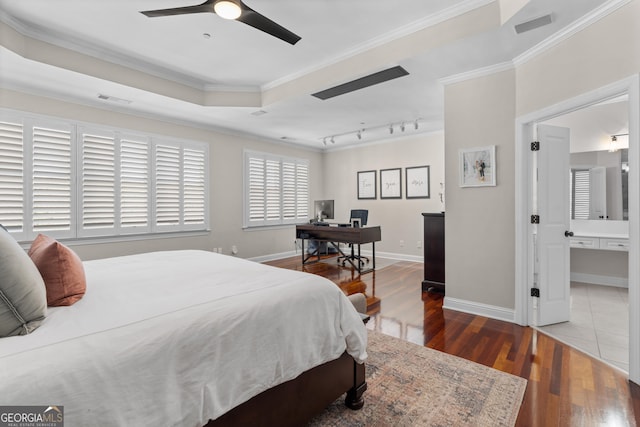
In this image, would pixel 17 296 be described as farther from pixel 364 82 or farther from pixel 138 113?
pixel 138 113

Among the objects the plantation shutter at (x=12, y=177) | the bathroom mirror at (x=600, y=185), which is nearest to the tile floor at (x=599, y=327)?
the bathroom mirror at (x=600, y=185)

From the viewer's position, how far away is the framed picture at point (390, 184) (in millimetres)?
6430

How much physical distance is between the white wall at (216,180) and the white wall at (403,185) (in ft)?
2.37

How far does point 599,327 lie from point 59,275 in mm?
4296

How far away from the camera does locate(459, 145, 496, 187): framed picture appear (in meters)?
3.12

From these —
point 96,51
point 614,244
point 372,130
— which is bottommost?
point 614,244

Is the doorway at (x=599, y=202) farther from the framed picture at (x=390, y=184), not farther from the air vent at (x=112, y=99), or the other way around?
the air vent at (x=112, y=99)

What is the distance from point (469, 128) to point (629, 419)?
8.83ft

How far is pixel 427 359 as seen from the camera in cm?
228

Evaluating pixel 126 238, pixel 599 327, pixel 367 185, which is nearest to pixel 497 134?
pixel 599 327

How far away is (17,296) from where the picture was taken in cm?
103

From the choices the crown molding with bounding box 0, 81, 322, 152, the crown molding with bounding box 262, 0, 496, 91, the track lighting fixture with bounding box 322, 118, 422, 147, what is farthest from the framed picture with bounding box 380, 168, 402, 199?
the crown molding with bounding box 262, 0, 496, 91

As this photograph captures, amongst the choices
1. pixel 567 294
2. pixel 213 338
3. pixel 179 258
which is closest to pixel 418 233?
pixel 567 294

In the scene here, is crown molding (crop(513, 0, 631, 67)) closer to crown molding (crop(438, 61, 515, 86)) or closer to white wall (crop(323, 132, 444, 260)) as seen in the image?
crown molding (crop(438, 61, 515, 86))
